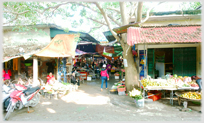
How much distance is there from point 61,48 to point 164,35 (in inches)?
258

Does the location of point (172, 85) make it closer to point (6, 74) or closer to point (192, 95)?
point (192, 95)

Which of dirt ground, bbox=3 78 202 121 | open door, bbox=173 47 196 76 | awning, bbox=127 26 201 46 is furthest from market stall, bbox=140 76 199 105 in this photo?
open door, bbox=173 47 196 76

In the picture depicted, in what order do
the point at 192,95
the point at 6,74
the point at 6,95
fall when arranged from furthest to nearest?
1. the point at 6,74
2. the point at 192,95
3. the point at 6,95

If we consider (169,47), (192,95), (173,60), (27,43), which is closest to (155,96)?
(192,95)

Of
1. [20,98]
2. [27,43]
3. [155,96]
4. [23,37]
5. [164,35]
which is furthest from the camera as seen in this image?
[23,37]

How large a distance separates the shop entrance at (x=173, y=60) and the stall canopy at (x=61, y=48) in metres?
5.55

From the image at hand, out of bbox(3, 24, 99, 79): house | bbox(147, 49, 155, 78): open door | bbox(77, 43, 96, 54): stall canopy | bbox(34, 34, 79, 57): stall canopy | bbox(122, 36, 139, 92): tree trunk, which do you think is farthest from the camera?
bbox(77, 43, 96, 54): stall canopy

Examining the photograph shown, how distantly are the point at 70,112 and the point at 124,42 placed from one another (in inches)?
200

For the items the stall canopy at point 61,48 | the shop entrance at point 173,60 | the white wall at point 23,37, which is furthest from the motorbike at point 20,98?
the shop entrance at point 173,60

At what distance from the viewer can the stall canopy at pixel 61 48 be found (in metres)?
8.34

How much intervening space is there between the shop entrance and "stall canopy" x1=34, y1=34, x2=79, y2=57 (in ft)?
18.2

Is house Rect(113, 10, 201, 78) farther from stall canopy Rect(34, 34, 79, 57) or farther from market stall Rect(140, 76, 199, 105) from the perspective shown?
stall canopy Rect(34, 34, 79, 57)

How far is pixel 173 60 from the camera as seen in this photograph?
29.8ft

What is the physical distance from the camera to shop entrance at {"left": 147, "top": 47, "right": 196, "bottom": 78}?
8914 millimetres
